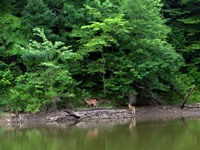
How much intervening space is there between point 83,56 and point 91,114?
433 centimetres

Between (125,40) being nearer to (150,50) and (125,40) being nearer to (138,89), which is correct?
(150,50)

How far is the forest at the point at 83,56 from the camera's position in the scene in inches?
668

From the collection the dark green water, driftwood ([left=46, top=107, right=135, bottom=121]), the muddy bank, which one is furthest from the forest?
the dark green water

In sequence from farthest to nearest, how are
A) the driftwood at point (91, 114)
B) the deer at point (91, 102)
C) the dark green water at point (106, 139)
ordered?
the deer at point (91, 102) → the driftwood at point (91, 114) → the dark green water at point (106, 139)

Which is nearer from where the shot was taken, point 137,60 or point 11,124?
point 11,124

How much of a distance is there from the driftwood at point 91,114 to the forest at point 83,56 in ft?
2.91

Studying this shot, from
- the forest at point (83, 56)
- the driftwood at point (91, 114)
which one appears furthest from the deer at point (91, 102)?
the driftwood at point (91, 114)

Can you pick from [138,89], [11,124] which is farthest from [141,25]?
[11,124]

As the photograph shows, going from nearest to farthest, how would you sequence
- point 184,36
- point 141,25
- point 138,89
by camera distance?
point 141,25 → point 138,89 → point 184,36

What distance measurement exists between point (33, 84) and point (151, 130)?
8.15m

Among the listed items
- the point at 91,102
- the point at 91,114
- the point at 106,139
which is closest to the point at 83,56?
the point at 91,102

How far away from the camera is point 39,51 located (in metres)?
16.5

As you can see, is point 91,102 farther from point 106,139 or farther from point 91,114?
point 106,139

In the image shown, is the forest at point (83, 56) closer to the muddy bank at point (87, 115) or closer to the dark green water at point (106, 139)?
the muddy bank at point (87, 115)
